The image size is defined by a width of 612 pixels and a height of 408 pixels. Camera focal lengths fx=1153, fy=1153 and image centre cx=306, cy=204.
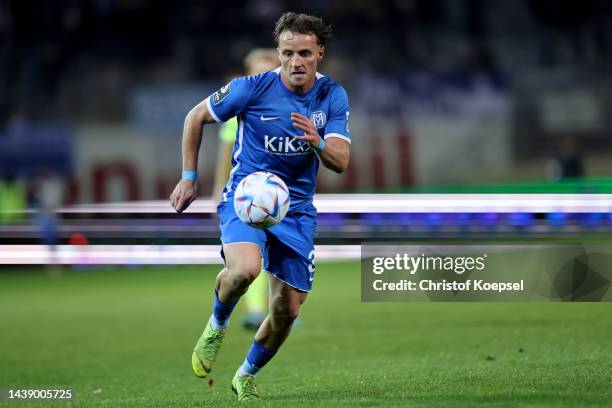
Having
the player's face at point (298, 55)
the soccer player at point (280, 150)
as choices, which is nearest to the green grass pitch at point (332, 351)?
the soccer player at point (280, 150)

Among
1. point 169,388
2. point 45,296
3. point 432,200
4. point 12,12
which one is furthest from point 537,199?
point 12,12

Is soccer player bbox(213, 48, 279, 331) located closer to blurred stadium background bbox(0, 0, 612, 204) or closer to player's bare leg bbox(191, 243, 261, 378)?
player's bare leg bbox(191, 243, 261, 378)

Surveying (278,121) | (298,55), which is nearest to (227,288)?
(278,121)

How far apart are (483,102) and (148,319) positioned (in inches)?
473

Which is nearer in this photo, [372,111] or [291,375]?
[291,375]

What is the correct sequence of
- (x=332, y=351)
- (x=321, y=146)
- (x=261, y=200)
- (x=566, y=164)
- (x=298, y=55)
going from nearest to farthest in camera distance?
(x=321, y=146)
(x=261, y=200)
(x=298, y=55)
(x=332, y=351)
(x=566, y=164)

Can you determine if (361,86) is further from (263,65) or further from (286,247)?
(286,247)

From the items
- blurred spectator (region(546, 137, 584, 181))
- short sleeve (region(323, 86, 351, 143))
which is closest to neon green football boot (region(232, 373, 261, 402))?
short sleeve (region(323, 86, 351, 143))

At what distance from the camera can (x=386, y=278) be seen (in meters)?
8.14

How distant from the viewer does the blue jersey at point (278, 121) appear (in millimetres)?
6219

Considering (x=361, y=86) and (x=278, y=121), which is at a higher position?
(x=278, y=121)

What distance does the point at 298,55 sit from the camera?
240 inches

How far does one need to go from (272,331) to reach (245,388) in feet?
1.16

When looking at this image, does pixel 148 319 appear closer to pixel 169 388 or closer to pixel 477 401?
pixel 169 388
